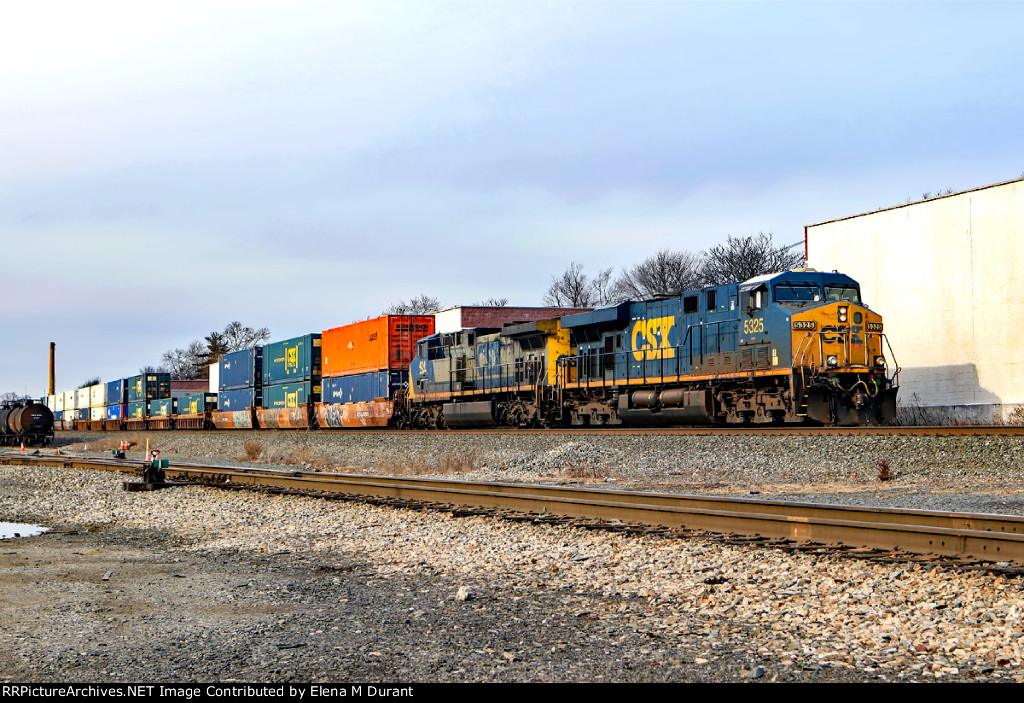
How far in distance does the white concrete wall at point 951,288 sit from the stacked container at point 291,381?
70.7ft

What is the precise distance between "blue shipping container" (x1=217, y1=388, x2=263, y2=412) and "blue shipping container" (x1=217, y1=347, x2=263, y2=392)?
24cm

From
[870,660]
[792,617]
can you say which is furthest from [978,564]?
[870,660]

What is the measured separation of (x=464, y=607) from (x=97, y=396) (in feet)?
219

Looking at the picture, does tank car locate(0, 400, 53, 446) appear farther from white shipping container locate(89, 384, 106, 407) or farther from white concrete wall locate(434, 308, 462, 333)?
white shipping container locate(89, 384, 106, 407)

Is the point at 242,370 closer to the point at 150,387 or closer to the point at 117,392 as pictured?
the point at 150,387

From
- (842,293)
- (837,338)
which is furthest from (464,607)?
(842,293)

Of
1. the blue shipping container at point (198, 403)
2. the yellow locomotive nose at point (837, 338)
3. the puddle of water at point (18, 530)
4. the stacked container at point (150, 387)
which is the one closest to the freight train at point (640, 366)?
the yellow locomotive nose at point (837, 338)

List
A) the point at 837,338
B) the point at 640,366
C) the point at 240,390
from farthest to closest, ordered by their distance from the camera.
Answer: the point at 240,390 < the point at 640,366 < the point at 837,338

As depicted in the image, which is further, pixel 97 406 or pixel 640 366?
pixel 97 406

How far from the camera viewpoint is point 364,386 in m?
36.1

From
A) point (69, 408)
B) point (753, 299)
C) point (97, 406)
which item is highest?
point (753, 299)

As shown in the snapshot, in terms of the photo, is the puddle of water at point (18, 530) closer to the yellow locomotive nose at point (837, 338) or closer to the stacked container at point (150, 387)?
the yellow locomotive nose at point (837, 338)

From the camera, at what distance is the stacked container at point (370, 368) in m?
34.5

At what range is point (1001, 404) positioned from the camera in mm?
27234
